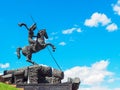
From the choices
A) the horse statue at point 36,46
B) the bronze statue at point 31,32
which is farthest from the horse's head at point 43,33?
the bronze statue at point 31,32

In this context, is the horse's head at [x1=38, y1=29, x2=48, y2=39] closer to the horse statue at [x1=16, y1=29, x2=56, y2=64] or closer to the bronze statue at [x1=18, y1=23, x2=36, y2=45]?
the horse statue at [x1=16, y1=29, x2=56, y2=64]

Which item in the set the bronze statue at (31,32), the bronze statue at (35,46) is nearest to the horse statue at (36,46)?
the bronze statue at (35,46)

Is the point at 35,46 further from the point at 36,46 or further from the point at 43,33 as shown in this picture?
the point at 43,33

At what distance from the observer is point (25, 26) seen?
33.7 m

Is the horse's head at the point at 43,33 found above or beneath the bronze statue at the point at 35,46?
above

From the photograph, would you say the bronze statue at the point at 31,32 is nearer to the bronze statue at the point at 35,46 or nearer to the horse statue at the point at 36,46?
the bronze statue at the point at 35,46

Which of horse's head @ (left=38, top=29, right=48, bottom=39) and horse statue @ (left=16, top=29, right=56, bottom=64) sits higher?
horse's head @ (left=38, top=29, right=48, bottom=39)

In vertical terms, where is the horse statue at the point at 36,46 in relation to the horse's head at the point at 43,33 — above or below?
below

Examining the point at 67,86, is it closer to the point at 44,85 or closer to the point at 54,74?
the point at 44,85

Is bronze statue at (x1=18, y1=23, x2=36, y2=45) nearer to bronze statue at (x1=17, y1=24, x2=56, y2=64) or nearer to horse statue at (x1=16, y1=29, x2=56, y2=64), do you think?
bronze statue at (x1=17, y1=24, x2=56, y2=64)

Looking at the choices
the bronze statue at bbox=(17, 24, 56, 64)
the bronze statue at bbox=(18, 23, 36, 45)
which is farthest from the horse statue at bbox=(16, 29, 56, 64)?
the bronze statue at bbox=(18, 23, 36, 45)

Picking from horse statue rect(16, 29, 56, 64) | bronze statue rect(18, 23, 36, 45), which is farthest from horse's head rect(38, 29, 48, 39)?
bronze statue rect(18, 23, 36, 45)

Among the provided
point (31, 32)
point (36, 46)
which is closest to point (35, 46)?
point (36, 46)

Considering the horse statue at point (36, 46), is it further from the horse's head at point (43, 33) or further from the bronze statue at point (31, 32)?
the bronze statue at point (31, 32)
